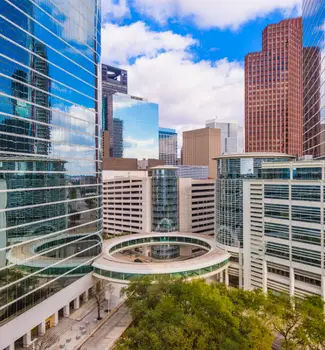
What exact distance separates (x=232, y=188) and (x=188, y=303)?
2677cm

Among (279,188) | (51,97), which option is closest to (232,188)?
(279,188)

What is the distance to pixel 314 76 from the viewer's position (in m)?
42.9

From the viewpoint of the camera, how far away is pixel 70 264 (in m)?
40.3

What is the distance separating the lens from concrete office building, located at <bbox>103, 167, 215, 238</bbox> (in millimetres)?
68938

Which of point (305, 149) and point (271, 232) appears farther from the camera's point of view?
point (305, 149)

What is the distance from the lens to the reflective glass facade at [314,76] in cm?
3916

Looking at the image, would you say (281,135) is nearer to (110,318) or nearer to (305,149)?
(305,149)

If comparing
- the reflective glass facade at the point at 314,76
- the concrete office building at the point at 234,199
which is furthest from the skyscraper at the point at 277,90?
the concrete office building at the point at 234,199

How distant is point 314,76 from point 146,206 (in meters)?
46.0

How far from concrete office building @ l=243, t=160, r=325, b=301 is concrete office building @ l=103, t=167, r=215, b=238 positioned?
948 inches

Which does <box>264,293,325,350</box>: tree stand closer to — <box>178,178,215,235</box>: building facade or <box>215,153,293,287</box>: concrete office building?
<box>215,153,293,287</box>: concrete office building

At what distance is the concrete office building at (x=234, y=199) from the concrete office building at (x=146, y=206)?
16.7 meters

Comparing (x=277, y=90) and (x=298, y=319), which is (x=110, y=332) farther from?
(x=277, y=90)

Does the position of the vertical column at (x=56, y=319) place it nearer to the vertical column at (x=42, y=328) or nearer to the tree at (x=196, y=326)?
the vertical column at (x=42, y=328)
